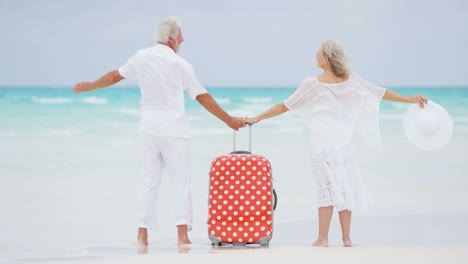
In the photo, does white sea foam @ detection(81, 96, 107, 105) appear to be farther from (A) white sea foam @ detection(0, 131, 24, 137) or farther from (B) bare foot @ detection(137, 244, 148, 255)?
(B) bare foot @ detection(137, 244, 148, 255)

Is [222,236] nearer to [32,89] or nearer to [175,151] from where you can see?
[175,151]

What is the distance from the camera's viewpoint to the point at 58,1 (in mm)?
27703

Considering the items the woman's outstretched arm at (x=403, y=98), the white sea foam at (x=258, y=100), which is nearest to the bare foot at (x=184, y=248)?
the woman's outstretched arm at (x=403, y=98)

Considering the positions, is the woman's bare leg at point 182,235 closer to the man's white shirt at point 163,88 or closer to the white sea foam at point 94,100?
the man's white shirt at point 163,88

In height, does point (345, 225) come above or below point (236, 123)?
below

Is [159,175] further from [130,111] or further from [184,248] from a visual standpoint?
[130,111]

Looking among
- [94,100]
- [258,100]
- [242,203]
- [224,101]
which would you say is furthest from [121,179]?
[258,100]

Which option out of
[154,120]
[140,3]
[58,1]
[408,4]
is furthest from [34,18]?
[154,120]

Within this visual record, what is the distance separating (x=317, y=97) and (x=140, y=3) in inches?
888

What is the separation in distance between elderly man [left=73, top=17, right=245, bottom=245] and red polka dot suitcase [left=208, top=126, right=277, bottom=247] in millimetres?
190

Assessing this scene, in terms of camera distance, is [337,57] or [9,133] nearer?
[337,57]

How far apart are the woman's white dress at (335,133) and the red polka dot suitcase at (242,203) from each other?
26cm

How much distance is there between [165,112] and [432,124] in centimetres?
131

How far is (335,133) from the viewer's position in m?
4.95
